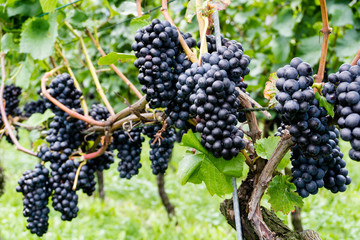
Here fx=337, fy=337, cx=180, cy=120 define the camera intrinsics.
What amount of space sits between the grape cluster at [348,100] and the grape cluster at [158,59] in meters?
0.42

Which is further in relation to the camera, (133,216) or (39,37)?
(133,216)

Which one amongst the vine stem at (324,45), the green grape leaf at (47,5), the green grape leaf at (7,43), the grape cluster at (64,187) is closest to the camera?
the vine stem at (324,45)

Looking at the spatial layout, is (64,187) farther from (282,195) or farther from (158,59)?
(282,195)

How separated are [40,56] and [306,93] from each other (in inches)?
55.3

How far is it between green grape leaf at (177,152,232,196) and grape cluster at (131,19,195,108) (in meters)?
0.18

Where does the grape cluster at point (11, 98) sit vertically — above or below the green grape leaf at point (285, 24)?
below

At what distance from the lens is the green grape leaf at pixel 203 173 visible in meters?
0.98

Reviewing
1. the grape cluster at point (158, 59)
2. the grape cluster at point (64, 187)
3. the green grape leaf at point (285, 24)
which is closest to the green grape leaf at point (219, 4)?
the grape cluster at point (158, 59)

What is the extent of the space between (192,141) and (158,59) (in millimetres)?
249

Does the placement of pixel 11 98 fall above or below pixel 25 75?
below

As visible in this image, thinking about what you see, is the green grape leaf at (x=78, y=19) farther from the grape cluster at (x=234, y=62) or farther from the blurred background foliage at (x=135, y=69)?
the grape cluster at (x=234, y=62)

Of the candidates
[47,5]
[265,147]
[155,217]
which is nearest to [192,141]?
[265,147]

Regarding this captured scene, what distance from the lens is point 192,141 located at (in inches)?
37.7

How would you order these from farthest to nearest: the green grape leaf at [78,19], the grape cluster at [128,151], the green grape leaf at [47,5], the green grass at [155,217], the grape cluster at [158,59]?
the green grass at [155,217]
the green grape leaf at [78,19]
the grape cluster at [128,151]
the green grape leaf at [47,5]
the grape cluster at [158,59]
